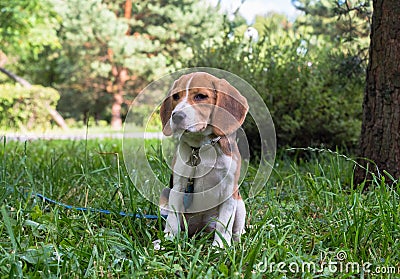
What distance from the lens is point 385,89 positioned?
3484mm

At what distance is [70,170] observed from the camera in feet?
12.9

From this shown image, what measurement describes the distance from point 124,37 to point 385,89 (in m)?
17.5

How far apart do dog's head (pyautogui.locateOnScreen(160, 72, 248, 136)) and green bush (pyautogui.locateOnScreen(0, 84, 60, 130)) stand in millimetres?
12030

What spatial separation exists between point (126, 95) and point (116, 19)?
3.78 meters

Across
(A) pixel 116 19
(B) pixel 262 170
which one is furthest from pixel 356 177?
(A) pixel 116 19

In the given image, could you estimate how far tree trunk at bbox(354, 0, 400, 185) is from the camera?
135 inches

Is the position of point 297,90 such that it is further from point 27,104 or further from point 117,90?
point 117,90

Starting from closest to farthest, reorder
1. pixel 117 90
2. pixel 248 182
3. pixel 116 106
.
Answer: pixel 248 182
pixel 117 90
pixel 116 106

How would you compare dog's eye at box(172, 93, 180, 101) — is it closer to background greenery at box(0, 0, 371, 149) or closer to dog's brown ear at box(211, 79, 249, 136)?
dog's brown ear at box(211, 79, 249, 136)

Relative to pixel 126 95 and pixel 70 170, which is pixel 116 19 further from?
pixel 70 170

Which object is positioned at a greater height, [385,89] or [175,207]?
[385,89]

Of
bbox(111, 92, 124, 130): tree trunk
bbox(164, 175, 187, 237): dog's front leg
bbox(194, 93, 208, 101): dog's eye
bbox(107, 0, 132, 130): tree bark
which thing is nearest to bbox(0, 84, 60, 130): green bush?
bbox(107, 0, 132, 130): tree bark

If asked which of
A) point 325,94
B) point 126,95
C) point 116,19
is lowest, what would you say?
point 126,95

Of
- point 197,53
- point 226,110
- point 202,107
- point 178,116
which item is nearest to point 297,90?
point 197,53
